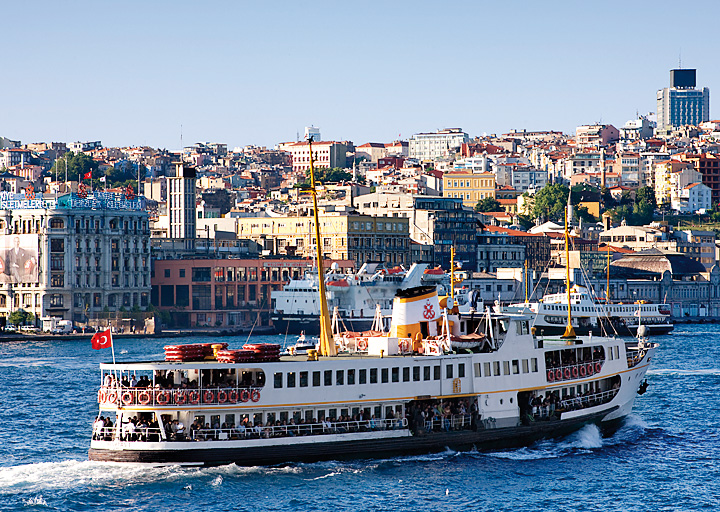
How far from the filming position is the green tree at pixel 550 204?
186 metres

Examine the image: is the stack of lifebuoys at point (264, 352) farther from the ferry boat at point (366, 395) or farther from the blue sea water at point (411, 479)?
the blue sea water at point (411, 479)

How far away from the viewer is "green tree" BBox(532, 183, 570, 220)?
609 feet

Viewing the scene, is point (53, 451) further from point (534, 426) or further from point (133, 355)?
point (133, 355)

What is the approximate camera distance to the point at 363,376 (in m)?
37.5

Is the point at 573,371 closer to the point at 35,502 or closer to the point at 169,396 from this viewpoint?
the point at 169,396

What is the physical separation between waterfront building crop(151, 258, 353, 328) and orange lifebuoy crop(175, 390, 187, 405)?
274 feet

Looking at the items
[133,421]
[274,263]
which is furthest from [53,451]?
[274,263]

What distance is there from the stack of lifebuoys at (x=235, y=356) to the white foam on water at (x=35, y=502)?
6087 millimetres

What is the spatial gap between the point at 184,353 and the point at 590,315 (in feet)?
250

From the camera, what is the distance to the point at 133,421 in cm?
3550

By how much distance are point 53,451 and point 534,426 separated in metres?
15.5

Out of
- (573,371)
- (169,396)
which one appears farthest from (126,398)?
(573,371)

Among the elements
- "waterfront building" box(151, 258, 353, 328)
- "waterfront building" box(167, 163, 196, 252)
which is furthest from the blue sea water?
"waterfront building" box(167, 163, 196, 252)

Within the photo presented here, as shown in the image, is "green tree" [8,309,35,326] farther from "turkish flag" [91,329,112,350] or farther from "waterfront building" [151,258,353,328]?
"turkish flag" [91,329,112,350]
